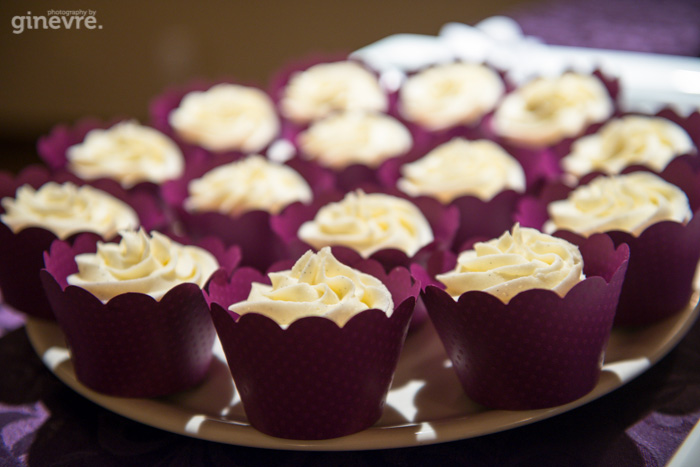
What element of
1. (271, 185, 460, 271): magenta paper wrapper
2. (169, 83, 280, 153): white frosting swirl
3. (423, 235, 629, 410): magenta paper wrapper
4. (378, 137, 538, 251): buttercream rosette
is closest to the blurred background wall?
(169, 83, 280, 153): white frosting swirl

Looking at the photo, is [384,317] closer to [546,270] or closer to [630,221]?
[546,270]

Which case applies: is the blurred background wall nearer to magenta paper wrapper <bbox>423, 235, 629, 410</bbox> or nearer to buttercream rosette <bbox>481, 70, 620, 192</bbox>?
buttercream rosette <bbox>481, 70, 620, 192</bbox>

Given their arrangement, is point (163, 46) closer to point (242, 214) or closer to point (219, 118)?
point (219, 118)

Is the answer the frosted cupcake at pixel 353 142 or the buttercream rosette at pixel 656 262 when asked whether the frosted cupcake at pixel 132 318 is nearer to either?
the buttercream rosette at pixel 656 262

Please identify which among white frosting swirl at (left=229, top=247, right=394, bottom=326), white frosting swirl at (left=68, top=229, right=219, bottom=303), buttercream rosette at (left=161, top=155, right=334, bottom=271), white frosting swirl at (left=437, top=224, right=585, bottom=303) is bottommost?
buttercream rosette at (left=161, top=155, right=334, bottom=271)

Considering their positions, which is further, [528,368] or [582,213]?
[582,213]

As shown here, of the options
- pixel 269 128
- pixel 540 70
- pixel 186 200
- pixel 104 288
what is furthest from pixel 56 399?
pixel 540 70

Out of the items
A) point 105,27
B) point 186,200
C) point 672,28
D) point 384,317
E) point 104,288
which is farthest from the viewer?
point 105,27
